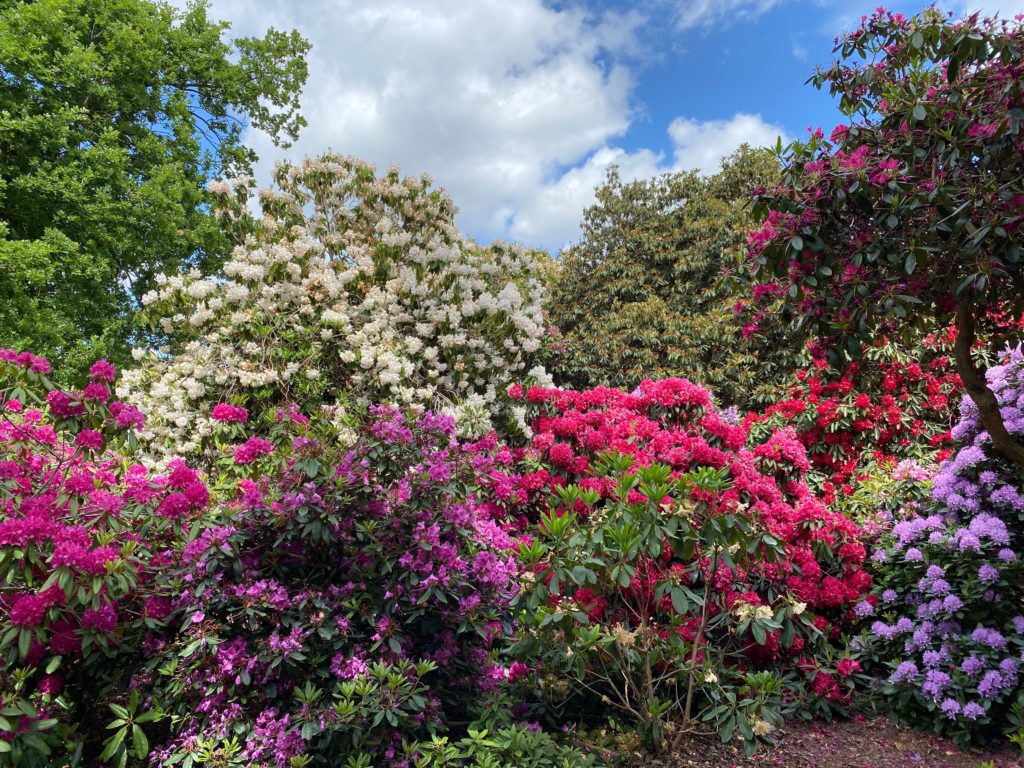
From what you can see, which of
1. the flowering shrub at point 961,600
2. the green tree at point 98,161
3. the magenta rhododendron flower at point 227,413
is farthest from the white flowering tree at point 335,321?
the green tree at point 98,161

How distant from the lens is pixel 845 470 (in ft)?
19.6

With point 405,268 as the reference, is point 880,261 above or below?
below

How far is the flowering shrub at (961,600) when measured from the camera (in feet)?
11.0

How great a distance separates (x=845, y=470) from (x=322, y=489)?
528 cm

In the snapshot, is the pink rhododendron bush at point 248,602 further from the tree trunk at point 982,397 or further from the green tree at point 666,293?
the green tree at point 666,293

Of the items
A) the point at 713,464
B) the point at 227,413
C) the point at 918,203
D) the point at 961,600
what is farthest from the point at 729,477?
the point at 227,413

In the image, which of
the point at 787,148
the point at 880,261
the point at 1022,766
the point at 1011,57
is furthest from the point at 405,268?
the point at 1022,766

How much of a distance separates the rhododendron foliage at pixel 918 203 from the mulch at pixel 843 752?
1.73m

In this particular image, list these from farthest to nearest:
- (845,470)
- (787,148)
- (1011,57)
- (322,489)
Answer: (845,470)
(787,148)
(1011,57)
(322,489)

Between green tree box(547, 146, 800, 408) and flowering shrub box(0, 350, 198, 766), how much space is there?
6467mm

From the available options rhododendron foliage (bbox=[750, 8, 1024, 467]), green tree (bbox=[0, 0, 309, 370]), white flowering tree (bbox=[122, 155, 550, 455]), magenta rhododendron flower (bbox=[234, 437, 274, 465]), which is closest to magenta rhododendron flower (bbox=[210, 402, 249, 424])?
magenta rhododendron flower (bbox=[234, 437, 274, 465])

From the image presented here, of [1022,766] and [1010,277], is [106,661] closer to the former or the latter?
[1022,766]

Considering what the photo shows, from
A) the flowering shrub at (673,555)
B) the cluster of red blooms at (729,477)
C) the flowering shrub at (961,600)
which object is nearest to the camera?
the flowering shrub at (673,555)

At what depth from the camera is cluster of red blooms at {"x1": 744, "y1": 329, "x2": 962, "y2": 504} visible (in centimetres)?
595
